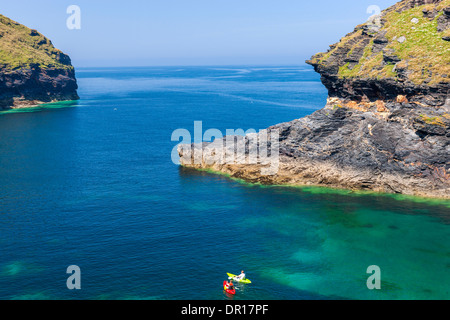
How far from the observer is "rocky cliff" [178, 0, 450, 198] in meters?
78.6

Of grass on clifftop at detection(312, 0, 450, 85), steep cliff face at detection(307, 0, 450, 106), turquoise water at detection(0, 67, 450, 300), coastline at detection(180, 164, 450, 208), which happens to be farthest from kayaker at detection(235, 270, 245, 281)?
grass on clifftop at detection(312, 0, 450, 85)

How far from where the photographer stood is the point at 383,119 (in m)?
85.0

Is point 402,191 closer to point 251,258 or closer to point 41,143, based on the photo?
point 251,258

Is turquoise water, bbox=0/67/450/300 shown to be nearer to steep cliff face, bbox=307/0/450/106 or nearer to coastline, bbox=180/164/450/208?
coastline, bbox=180/164/450/208

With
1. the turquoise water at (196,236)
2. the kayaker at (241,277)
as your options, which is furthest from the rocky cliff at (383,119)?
the kayaker at (241,277)

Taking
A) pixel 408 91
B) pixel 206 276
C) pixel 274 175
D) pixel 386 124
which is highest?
pixel 408 91

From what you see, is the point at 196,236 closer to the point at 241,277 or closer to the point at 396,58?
the point at 241,277

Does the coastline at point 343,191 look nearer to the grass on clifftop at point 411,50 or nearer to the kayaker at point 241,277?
the grass on clifftop at point 411,50

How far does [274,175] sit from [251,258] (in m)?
35.3

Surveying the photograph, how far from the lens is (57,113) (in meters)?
193

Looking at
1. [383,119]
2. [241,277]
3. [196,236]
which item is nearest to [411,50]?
[383,119]

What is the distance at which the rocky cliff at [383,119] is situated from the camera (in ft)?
258

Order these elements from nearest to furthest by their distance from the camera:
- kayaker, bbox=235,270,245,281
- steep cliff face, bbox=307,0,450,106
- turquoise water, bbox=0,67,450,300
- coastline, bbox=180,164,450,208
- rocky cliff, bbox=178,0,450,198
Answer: kayaker, bbox=235,270,245,281 < turquoise water, bbox=0,67,450,300 < coastline, bbox=180,164,450,208 < rocky cliff, bbox=178,0,450,198 < steep cliff face, bbox=307,0,450,106

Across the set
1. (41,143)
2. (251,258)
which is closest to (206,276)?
(251,258)
